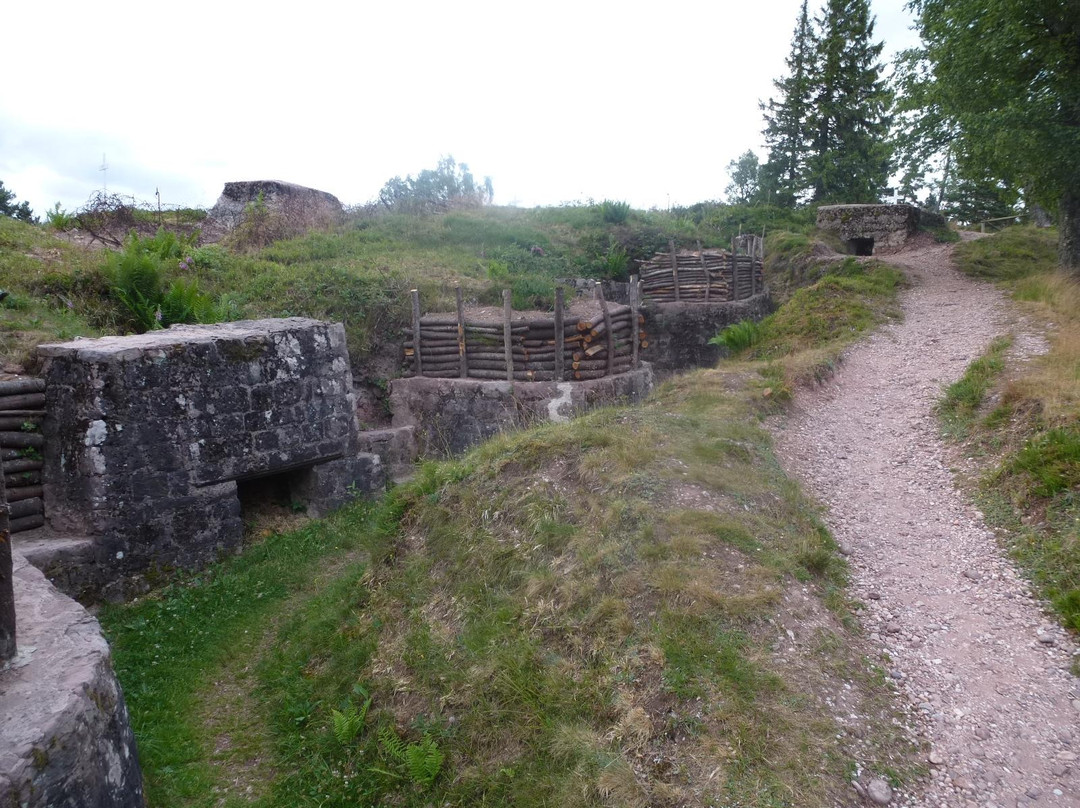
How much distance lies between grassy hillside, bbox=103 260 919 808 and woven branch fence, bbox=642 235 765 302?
37.9ft

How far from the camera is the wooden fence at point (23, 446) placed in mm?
6781

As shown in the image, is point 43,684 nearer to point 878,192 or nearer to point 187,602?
point 187,602

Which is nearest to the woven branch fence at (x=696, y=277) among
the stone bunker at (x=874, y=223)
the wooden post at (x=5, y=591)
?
the stone bunker at (x=874, y=223)

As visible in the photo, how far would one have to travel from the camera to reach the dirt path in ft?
12.1

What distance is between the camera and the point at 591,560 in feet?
17.4

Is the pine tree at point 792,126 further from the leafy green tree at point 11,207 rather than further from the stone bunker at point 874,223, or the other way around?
the leafy green tree at point 11,207

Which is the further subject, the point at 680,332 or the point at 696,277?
the point at 696,277

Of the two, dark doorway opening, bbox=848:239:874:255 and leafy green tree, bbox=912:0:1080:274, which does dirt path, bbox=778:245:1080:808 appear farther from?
dark doorway opening, bbox=848:239:874:255

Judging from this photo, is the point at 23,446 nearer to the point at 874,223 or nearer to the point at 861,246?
the point at 874,223

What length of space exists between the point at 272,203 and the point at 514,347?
1050cm

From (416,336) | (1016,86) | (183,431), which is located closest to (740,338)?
(416,336)

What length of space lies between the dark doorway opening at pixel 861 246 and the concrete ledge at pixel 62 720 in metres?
23.1

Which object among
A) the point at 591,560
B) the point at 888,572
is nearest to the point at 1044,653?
the point at 888,572

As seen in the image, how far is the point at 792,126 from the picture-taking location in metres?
30.4
